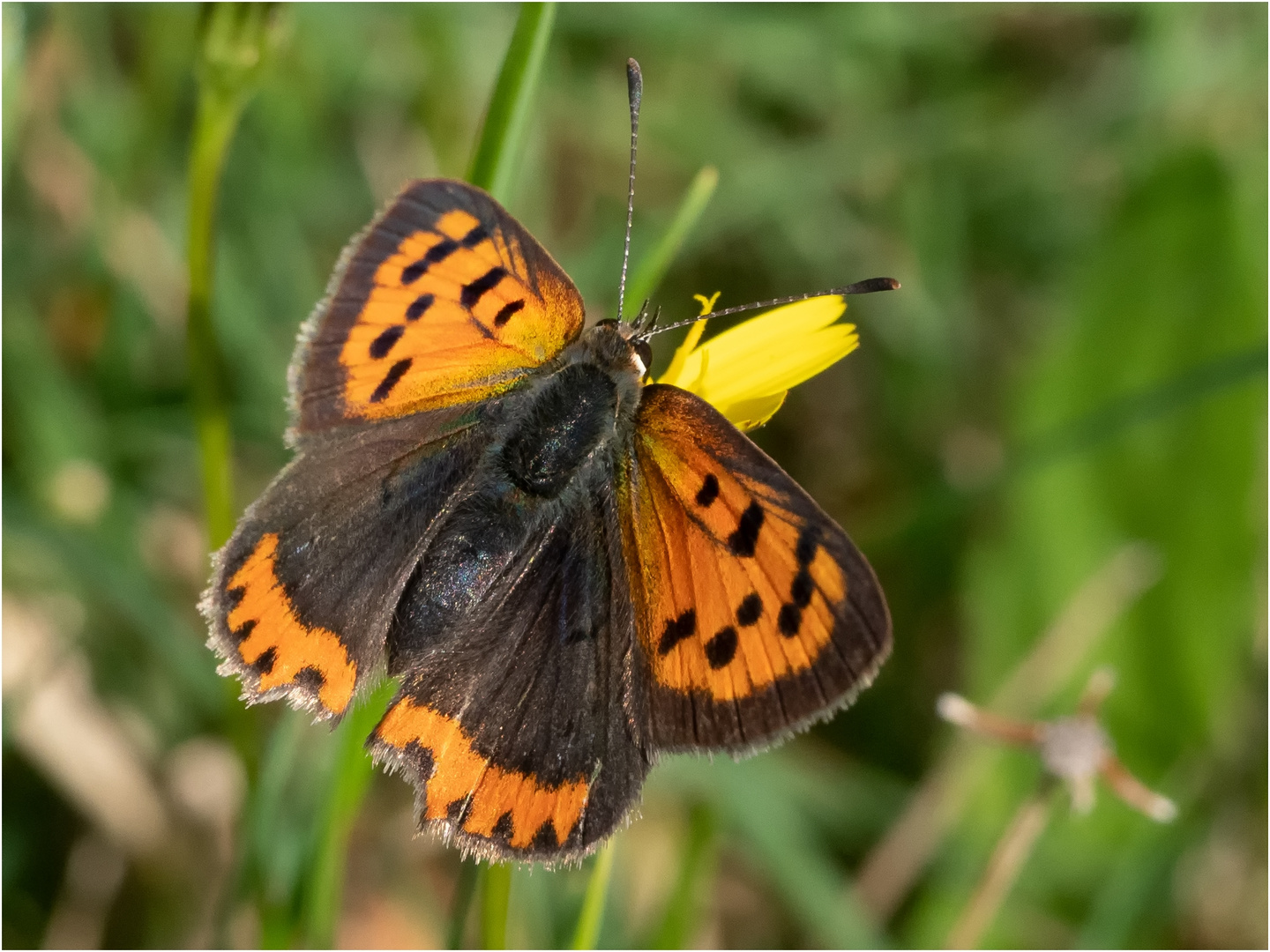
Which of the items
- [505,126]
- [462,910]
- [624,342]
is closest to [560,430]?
[624,342]

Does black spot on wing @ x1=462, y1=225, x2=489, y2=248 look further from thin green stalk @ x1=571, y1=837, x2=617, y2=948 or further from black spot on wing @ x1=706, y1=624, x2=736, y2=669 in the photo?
thin green stalk @ x1=571, y1=837, x2=617, y2=948

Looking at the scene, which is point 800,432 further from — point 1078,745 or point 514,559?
point 514,559

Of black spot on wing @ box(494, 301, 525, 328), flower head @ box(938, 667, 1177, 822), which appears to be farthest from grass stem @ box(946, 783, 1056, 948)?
black spot on wing @ box(494, 301, 525, 328)

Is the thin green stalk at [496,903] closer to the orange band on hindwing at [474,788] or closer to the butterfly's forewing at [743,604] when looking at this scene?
the orange band on hindwing at [474,788]

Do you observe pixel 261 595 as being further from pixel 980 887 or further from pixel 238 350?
pixel 238 350

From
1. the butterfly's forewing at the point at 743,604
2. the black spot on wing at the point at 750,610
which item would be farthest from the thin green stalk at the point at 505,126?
the black spot on wing at the point at 750,610

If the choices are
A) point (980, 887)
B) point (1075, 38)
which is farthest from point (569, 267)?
point (1075, 38)
